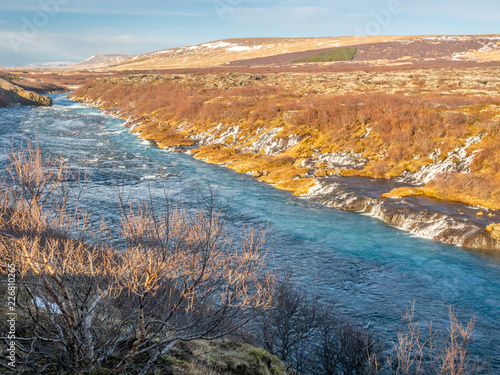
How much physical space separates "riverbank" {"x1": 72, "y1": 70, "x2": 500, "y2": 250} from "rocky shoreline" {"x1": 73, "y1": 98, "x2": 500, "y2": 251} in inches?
2.9

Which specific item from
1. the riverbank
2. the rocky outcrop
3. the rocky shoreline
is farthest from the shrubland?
the rocky outcrop

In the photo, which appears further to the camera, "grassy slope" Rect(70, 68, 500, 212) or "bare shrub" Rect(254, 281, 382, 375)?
"grassy slope" Rect(70, 68, 500, 212)

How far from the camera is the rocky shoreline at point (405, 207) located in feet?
70.3

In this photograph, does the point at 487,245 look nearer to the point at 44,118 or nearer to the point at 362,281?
the point at 362,281

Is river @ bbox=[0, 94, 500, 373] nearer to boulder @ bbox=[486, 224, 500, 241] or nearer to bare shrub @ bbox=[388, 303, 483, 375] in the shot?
bare shrub @ bbox=[388, 303, 483, 375]

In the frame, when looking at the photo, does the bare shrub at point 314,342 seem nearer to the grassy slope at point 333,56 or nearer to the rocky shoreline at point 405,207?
the rocky shoreline at point 405,207

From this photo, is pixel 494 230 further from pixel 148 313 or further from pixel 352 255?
pixel 148 313

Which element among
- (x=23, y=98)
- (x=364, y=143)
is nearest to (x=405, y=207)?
(x=364, y=143)

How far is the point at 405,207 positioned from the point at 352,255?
293 inches

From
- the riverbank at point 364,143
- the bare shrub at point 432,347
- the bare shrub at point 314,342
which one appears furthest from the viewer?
the riverbank at point 364,143

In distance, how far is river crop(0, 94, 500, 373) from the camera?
15219 mm

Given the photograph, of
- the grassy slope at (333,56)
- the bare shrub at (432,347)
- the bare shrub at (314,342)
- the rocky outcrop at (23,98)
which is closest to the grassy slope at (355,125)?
the bare shrub at (432,347)

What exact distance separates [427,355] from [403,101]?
36.7 meters

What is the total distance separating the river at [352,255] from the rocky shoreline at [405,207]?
2.81ft
